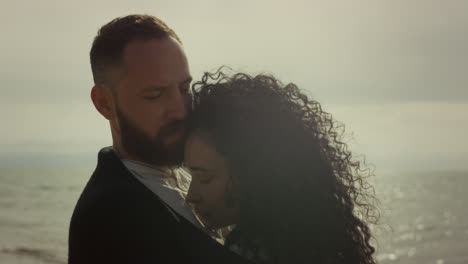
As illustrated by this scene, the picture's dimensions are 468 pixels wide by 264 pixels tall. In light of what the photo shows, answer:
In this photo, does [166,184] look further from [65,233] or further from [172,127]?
[65,233]

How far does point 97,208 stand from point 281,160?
91 centimetres

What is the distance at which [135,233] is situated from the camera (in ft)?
11.5

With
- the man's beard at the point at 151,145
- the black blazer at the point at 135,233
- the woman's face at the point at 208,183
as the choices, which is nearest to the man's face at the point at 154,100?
the man's beard at the point at 151,145

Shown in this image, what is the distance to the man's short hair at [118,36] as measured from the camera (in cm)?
413

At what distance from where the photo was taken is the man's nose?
3.97 meters

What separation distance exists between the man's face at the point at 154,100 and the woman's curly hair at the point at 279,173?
0.37ft

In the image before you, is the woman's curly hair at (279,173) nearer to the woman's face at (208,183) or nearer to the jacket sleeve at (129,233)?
the woman's face at (208,183)

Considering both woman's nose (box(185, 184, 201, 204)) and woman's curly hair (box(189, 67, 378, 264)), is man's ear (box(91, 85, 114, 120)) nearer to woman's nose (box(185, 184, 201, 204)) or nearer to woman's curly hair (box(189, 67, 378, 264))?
woman's curly hair (box(189, 67, 378, 264))

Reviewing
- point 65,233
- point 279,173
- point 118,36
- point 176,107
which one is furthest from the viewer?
point 65,233

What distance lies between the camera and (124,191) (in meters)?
3.58

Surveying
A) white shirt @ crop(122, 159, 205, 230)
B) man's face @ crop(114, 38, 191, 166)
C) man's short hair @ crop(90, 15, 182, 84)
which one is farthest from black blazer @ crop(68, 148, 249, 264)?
man's short hair @ crop(90, 15, 182, 84)

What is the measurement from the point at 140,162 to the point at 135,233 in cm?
60

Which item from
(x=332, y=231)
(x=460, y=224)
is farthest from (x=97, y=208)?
(x=460, y=224)

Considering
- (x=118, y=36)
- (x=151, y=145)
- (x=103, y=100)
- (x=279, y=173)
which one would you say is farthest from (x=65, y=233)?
(x=279, y=173)
